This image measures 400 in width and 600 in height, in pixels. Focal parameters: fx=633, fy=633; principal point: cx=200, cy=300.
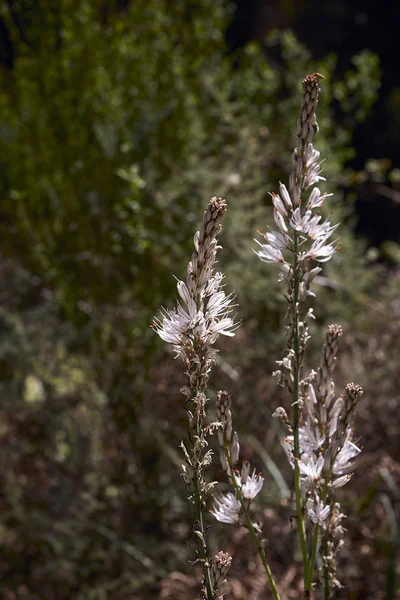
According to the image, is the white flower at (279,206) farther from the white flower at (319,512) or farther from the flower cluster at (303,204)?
the white flower at (319,512)

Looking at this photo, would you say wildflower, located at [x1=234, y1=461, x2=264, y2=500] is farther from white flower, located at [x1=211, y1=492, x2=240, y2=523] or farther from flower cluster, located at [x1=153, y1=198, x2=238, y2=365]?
flower cluster, located at [x1=153, y1=198, x2=238, y2=365]

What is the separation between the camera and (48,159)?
315 centimetres

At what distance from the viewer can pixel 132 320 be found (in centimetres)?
306

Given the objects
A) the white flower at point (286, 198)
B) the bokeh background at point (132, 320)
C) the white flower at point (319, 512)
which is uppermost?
the bokeh background at point (132, 320)

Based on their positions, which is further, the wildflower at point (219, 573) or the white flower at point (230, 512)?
the white flower at point (230, 512)

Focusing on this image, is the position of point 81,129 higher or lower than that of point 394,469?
higher

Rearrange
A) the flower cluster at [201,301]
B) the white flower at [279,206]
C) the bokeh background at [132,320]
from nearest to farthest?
the flower cluster at [201,301] → the white flower at [279,206] → the bokeh background at [132,320]

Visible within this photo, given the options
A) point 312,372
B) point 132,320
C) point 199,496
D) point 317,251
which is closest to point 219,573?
point 199,496

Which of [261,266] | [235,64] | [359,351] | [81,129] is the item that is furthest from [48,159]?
[235,64]

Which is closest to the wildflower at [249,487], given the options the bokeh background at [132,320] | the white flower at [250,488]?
the white flower at [250,488]

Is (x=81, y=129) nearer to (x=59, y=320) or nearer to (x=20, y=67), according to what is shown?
(x=20, y=67)

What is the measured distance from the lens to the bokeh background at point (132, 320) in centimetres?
265

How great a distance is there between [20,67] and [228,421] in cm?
287

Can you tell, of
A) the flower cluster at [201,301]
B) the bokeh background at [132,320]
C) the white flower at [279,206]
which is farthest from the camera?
the bokeh background at [132,320]
